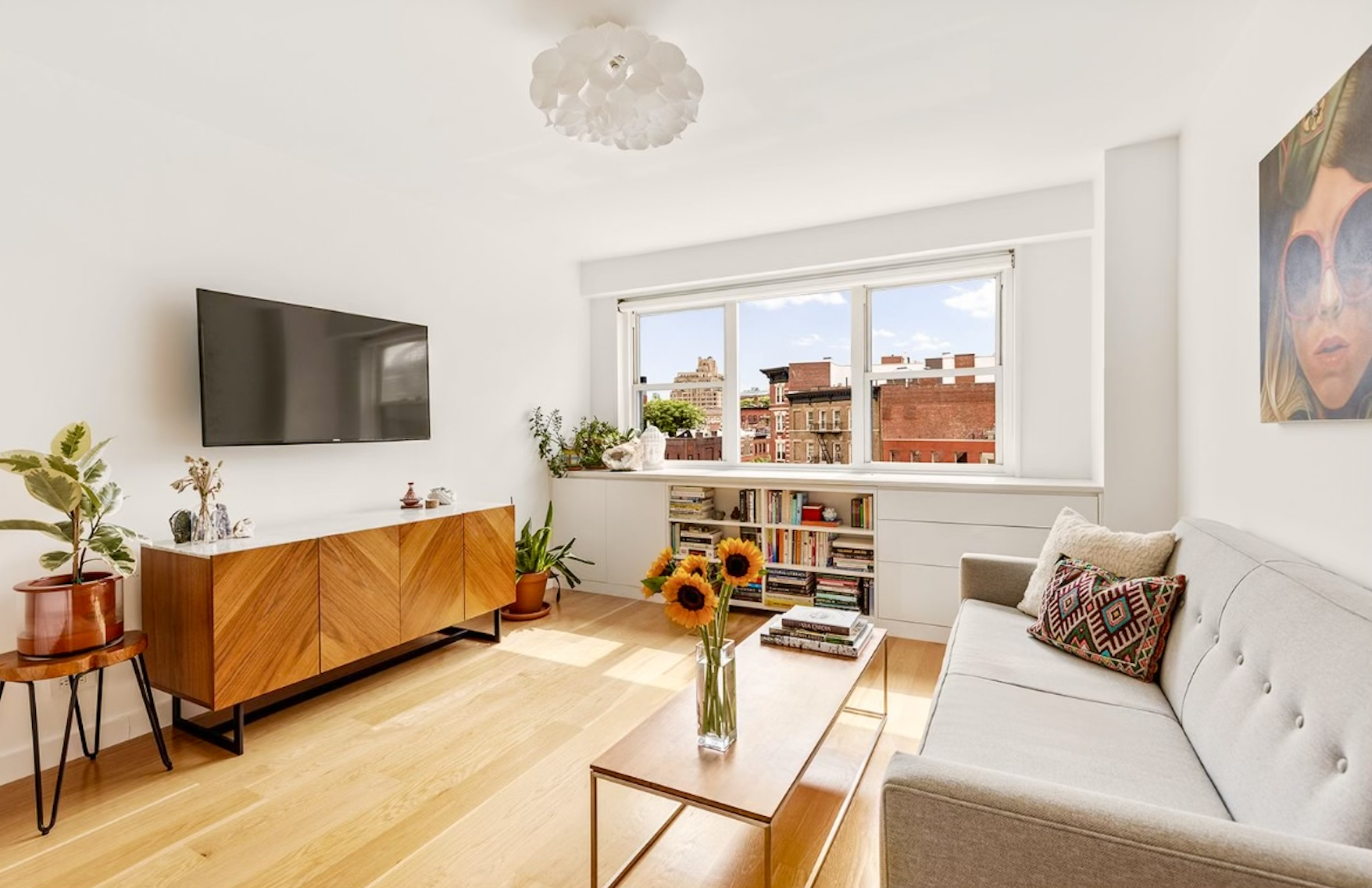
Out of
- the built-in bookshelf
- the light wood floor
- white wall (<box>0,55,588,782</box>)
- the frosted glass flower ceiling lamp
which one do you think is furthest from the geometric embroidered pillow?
white wall (<box>0,55,588,782</box>)


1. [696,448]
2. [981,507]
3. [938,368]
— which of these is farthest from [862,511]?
[696,448]

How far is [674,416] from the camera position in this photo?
4875 mm

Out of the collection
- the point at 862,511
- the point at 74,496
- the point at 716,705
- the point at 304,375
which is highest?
the point at 304,375

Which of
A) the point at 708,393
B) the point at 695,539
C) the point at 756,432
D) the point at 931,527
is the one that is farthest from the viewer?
the point at 708,393

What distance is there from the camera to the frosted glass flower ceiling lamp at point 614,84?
187 centimetres

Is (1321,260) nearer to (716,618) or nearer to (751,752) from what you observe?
(716,618)

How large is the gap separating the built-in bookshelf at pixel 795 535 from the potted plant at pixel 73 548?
276 cm

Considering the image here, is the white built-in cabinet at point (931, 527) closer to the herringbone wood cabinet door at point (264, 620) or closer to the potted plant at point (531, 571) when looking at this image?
the potted plant at point (531, 571)

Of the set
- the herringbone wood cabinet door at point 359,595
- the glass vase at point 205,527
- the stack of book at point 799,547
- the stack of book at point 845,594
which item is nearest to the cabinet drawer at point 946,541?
the stack of book at point 845,594

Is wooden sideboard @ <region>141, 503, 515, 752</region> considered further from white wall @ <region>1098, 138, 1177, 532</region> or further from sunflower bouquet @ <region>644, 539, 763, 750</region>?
white wall @ <region>1098, 138, 1177, 532</region>

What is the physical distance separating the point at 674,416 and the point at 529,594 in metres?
1.73

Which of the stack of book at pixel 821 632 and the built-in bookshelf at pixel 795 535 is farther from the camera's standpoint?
the built-in bookshelf at pixel 795 535

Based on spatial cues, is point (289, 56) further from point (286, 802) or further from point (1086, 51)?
point (1086, 51)

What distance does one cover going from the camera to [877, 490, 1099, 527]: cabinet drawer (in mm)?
3119
